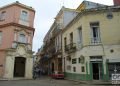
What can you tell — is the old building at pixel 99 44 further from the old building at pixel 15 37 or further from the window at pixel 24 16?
the window at pixel 24 16

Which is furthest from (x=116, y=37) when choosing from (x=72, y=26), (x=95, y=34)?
(x=72, y=26)

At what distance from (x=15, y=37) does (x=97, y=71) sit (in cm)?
1336

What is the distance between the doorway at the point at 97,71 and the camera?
2049 cm

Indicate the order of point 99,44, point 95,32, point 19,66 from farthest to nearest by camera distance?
point 19,66 < point 95,32 < point 99,44

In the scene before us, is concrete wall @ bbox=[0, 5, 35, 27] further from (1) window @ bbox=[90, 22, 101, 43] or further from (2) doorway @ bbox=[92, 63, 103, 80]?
(2) doorway @ bbox=[92, 63, 103, 80]

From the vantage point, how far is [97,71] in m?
20.8

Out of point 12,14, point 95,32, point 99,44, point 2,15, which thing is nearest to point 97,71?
point 99,44

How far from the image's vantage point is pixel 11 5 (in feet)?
89.6

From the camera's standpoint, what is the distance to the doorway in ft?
67.2

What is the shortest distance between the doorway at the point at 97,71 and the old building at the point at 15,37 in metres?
10.6

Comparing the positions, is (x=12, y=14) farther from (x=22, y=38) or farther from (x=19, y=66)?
(x=19, y=66)

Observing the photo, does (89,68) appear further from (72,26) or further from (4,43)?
(4,43)

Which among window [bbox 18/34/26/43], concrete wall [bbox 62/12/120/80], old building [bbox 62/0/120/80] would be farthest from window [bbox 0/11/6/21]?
concrete wall [bbox 62/12/120/80]

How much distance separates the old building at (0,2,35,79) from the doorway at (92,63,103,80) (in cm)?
1064
